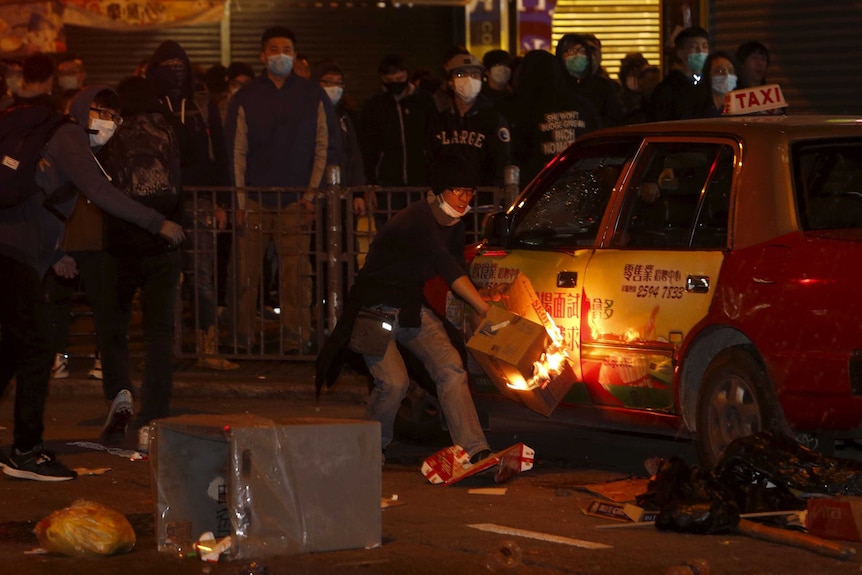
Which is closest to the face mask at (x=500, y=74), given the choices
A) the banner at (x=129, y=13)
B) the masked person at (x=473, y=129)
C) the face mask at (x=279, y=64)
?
the masked person at (x=473, y=129)

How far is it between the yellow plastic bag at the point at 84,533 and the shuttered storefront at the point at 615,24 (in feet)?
44.9

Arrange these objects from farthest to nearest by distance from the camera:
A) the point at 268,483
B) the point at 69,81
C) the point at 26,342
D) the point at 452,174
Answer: the point at 69,81 < the point at 452,174 < the point at 26,342 < the point at 268,483

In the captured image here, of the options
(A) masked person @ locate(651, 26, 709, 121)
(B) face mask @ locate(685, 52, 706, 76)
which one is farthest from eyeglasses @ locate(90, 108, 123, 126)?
(B) face mask @ locate(685, 52, 706, 76)

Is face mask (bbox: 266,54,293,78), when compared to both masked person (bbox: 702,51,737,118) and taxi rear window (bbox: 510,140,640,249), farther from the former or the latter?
taxi rear window (bbox: 510,140,640,249)

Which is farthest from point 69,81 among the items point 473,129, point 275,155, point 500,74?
point 473,129

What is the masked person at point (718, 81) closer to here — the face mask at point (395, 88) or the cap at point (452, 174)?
the face mask at point (395, 88)

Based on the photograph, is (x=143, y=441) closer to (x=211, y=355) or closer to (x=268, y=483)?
(x=268, y=483)

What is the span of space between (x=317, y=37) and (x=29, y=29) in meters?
3.59

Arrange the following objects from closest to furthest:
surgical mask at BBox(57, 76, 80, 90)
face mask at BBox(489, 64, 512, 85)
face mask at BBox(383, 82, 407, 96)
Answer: face mask at BBox(383, 82, 407, 96) < face mask at BBox(489, 64, 512, 85) < surgical mask at BBox(57, 76, 80, 90)

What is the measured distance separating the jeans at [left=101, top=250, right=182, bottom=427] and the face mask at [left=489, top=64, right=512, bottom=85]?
21.6 ft

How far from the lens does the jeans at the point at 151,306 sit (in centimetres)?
938

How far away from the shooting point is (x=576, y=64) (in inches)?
540

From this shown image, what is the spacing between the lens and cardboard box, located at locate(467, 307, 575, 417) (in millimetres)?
8383

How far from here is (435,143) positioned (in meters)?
13.0
